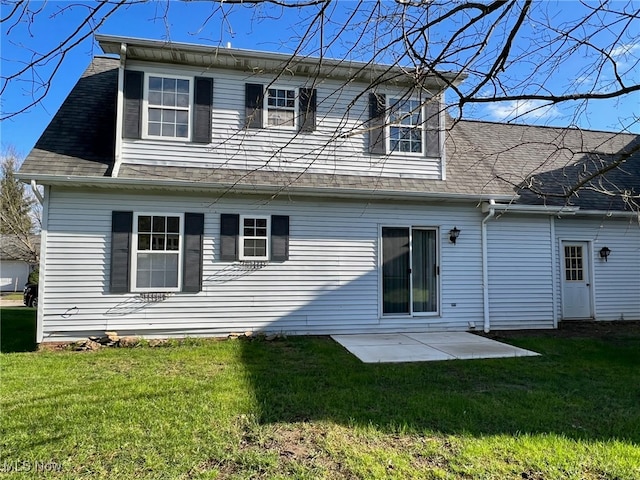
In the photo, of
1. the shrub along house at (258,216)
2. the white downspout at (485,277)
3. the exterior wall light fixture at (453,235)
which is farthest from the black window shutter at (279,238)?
the white downspout at (485,277)

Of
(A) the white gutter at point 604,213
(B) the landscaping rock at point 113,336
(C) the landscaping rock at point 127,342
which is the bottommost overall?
(C) the landscaping rock at point 127,342

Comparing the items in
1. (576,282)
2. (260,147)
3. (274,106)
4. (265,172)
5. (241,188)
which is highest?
(274,106)

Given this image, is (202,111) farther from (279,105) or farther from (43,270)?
(43,270)

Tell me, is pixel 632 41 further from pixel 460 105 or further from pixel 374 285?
pixel 374 285

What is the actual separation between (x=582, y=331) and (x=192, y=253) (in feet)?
26.7

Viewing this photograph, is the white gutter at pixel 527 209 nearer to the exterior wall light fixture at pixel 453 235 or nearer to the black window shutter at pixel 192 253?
the exterior wall light fixture at pixel 453 235

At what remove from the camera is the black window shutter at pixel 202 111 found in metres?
7.37

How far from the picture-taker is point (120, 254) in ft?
22.4

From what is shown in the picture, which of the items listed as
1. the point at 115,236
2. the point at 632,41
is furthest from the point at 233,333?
the point at 632,41

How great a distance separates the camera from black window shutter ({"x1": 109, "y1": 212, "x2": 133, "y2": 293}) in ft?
22.3

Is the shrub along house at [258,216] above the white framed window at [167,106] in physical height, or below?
below

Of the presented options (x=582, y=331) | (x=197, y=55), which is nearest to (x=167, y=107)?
(x=197, y=55)

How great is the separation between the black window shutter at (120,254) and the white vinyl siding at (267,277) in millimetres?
122

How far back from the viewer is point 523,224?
860 centimetres
